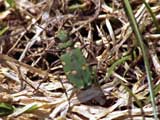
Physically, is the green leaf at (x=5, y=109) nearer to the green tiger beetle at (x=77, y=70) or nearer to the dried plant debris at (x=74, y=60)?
the dried plant debris at (x=74, y=60)

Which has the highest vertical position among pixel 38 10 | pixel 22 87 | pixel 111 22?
pixel 38 10

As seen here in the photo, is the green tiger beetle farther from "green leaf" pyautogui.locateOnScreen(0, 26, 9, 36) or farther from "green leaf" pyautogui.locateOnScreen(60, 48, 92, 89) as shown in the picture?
"green leaf" pyautogui.locateOnScreen(0, 26, 9, 36)

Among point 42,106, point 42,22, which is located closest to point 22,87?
point 42,106

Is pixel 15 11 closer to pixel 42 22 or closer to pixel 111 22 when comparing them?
pixel 42 22

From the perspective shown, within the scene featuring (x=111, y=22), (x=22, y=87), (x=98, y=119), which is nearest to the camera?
(x=98, y=119)

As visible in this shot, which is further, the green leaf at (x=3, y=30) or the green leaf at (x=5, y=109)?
the green leaf at (x=3, y=30)

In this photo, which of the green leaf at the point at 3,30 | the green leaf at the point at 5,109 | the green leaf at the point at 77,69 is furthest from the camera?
the green leaf at the point at 3,30

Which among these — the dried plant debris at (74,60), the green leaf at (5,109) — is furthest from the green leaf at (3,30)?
the green leaf at (5,109)

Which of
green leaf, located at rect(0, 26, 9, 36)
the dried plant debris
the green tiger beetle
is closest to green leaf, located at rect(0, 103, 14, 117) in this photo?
the dried plant debris
